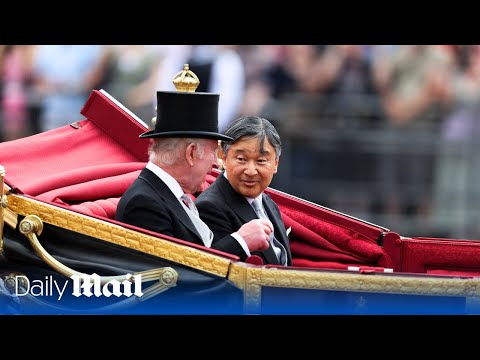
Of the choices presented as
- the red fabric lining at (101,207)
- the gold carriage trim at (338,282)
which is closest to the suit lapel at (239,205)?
the red fabric lining at (101,207)

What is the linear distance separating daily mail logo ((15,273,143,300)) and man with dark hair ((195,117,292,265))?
46cm

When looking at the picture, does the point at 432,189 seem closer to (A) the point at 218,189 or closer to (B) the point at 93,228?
(A) the point at 218,189

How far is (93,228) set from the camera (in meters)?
4.31

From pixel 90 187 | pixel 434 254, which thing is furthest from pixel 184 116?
pixel 434 254

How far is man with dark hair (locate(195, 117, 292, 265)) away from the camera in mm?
4672

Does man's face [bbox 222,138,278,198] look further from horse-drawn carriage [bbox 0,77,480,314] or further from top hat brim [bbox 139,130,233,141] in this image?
horse-drawn carriage [bbox 0,77,480,314]

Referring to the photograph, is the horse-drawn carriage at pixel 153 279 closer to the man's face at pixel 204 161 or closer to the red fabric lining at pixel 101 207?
the red fabric lining at pixel 101 207

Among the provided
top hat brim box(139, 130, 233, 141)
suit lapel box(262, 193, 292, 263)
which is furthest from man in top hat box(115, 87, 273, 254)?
suit lapel box(262, 193, 292, 263)

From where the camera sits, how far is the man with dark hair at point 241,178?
4.67m

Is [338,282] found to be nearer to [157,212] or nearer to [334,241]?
[157,212]

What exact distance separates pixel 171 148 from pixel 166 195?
0.15m

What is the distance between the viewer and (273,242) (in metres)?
4.88

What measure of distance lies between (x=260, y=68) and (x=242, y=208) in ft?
11.0

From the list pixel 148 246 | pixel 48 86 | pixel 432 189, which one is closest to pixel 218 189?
pixel 148 246
